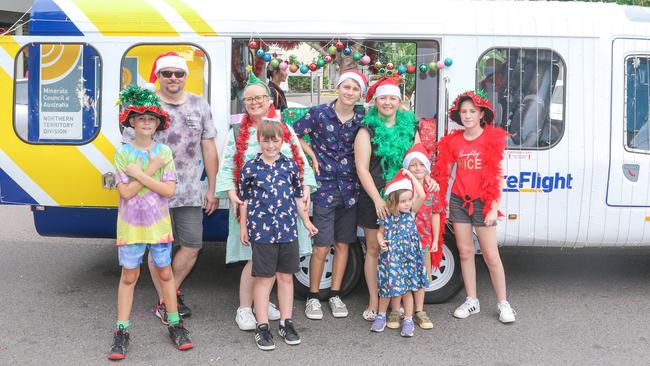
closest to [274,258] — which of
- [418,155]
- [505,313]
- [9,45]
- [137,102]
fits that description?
[418,155]

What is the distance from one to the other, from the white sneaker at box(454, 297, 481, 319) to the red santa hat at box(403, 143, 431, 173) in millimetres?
1145

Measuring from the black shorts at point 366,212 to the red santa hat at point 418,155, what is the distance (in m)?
0.40

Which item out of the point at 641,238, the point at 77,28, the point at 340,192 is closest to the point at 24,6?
the point at 77,28

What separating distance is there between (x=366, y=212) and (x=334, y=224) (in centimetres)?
27

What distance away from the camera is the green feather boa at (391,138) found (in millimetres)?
4875

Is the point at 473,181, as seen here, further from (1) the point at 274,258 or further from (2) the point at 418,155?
(1) the point at 274,258

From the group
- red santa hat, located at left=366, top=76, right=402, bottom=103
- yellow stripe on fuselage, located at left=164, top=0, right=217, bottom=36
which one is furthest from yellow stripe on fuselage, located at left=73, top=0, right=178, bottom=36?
red santa hat, located at left=366, top=76, right=402, bottom=103

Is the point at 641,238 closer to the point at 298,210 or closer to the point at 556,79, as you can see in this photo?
the point at 556,79

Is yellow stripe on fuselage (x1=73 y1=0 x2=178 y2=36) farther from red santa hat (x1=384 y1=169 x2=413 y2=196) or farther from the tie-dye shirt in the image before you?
red santa hat (x1=384 y1=169 x2=413 y2=196)

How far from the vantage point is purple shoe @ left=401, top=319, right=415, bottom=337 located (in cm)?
484

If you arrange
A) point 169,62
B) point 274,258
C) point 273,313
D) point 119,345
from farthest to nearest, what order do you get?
point 273,313
point 169,62
point 274,258
point 119,345

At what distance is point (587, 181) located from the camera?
17.3 ft

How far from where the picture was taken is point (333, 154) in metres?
5.05

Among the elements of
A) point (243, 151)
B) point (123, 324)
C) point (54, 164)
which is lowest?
point (123, 324)
